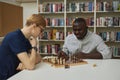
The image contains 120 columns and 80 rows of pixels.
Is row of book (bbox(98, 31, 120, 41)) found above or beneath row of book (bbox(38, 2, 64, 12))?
beneath

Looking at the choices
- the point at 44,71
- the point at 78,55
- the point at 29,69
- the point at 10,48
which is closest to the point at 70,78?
the point at 44,71

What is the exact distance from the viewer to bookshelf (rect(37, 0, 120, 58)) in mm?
4492

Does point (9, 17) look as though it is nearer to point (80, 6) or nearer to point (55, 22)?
point (55, 22)

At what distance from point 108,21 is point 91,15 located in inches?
16.9

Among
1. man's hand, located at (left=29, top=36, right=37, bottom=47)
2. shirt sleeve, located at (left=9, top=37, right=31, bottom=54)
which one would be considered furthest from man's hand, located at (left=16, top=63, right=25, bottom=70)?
man's hand, located at (left=29, top=36, right=37, bottom=47)

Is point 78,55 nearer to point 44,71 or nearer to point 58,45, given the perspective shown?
point 44,71

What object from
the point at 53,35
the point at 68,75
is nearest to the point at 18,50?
the point at 68,75

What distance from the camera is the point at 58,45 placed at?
4777mm

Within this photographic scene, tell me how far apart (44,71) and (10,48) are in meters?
0.42

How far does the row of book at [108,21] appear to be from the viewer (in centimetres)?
448

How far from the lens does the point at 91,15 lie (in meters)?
4.72

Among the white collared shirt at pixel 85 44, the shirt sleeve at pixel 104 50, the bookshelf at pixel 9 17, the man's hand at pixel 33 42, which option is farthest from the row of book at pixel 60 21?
the man's hand at pixel 33 42

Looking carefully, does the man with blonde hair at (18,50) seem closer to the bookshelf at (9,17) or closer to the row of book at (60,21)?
the bookshelf at (9,17)

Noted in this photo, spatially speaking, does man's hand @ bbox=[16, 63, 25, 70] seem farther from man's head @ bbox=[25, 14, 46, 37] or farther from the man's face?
the man's face
